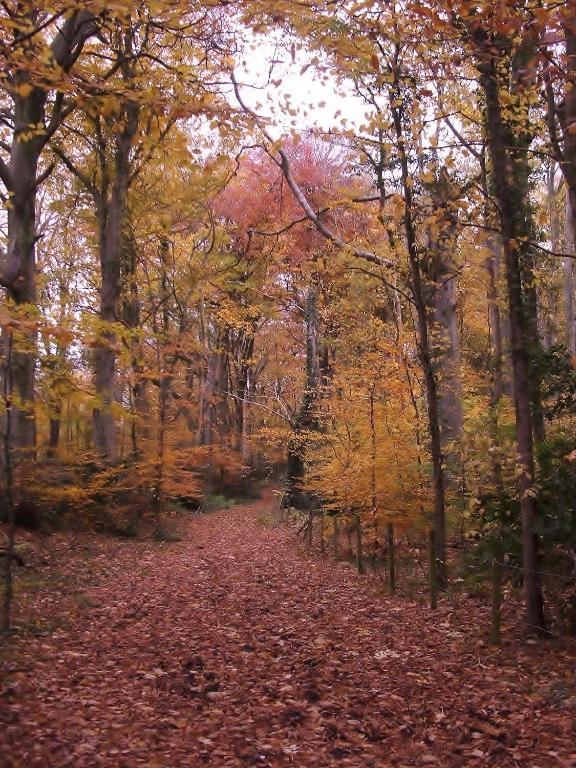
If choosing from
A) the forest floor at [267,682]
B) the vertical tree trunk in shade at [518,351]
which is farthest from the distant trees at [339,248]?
the forest floor at [267,682]

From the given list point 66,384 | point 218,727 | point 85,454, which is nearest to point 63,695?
point 218,727

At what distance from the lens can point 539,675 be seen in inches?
212

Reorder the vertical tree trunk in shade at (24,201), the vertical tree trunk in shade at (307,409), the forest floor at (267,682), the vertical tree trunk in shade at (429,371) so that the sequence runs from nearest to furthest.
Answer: the forest floor at (267,682) → the vertical tree trunk in shade at (429,371) → the vertical tree trunk in shade at (24,201) → the vertical tree trunk in shade at (307,409)

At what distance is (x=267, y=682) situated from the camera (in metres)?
5.44

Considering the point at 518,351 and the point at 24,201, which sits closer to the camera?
the point at 518,351

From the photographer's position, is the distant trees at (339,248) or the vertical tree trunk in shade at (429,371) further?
the vertical tree trunk in shade at (429,371)

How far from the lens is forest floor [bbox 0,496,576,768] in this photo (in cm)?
409

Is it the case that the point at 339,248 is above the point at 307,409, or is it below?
above

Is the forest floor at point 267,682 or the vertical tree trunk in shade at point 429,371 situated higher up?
the vertical tree trunk in shade at point 429,371

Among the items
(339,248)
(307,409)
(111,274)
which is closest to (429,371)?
(339,248)

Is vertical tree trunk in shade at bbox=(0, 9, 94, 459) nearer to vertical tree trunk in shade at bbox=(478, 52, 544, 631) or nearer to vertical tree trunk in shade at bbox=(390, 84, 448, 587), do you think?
vertical tree trunk in shade at bbox=(390, 84, 448, 587)

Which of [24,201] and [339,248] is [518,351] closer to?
[339,248]

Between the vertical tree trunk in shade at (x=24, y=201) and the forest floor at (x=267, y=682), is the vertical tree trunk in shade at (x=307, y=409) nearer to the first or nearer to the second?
the vertical tree trunk in shade at (x=24, y=201)

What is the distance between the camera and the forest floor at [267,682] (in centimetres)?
409
